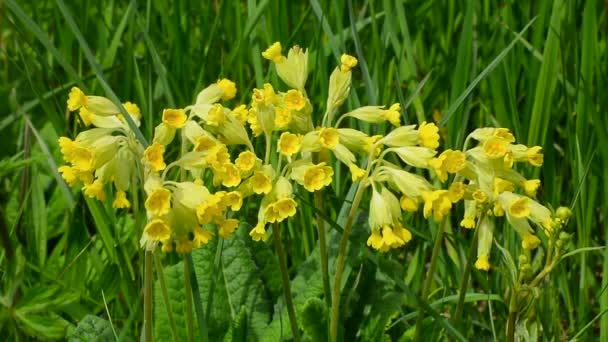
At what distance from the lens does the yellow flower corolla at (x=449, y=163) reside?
1805mm

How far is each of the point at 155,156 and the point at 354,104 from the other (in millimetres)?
968

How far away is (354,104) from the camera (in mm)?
2609

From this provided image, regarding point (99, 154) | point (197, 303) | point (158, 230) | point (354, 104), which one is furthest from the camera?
point (354, 104)

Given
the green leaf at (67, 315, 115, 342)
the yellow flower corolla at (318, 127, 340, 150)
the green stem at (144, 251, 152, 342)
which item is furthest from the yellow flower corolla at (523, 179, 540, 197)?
the green leaf at (67, 315, 115, 342)

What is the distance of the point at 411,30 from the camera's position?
3348 mm

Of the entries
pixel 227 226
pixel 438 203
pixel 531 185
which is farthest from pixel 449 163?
pixel 227 226

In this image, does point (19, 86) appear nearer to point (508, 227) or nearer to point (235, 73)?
point (235, 73)

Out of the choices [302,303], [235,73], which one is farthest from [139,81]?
[302,303]

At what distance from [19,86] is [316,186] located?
2.06 m

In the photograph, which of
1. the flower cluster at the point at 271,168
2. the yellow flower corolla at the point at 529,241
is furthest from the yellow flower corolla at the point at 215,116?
the yellow flower corolla at the point at 529,241

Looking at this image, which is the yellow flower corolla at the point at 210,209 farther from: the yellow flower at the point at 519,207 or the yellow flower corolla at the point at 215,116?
the yellow flower at the point at 519,207

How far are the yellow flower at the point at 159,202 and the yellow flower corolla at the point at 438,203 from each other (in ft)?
1.51

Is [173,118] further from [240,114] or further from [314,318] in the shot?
[314,318]

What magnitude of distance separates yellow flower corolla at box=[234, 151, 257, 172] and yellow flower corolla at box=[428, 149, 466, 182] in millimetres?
326
